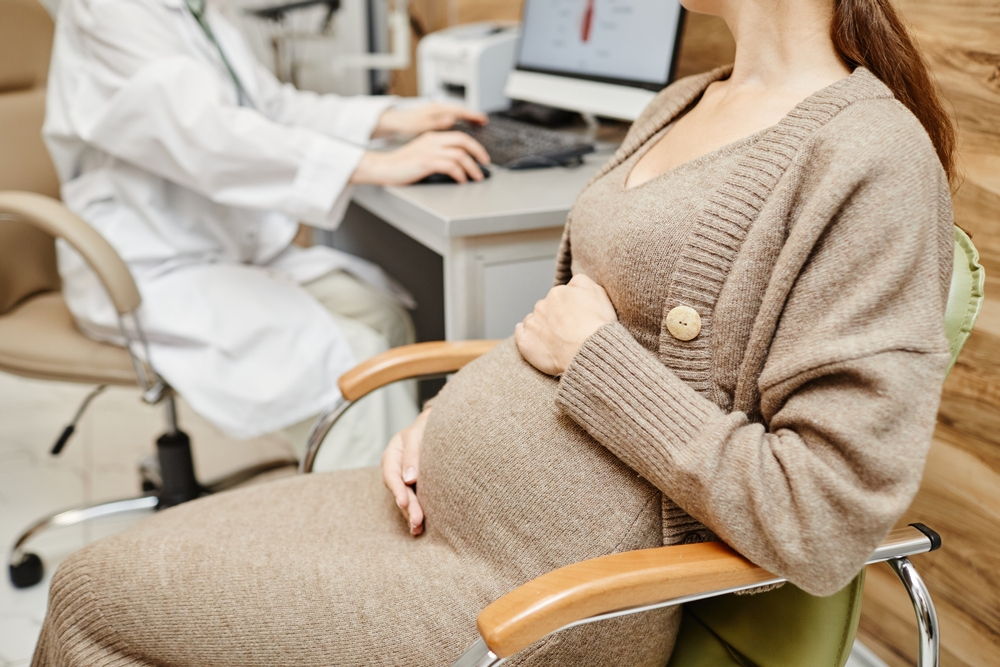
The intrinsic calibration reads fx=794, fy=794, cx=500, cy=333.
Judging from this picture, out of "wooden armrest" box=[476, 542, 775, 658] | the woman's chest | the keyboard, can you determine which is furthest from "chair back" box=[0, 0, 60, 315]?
"wooden armrest" box=[476, 542, 775, 658]

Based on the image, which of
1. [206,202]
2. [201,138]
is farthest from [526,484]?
[206,202]

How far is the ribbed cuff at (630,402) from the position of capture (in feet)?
2.23

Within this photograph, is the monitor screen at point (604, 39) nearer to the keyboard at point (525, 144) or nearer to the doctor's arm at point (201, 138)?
the keyboard at point (525, 144)

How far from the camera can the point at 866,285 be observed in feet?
1.98

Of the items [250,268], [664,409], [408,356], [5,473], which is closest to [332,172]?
[250,268]

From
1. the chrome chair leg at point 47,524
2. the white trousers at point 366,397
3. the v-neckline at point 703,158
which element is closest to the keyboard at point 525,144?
the white trousers at point 366,397

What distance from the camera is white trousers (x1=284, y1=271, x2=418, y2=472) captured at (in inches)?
59.5

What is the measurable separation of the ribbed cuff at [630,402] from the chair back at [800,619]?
246 mm

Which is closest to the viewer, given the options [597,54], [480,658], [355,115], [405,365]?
[480,658]

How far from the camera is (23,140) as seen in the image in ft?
5.34

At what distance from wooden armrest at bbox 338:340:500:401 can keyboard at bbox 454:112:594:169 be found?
0.44 m

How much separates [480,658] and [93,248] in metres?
1.01

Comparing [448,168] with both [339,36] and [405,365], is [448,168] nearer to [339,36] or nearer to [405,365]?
[405,365]

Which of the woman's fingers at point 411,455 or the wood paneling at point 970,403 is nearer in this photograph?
the woman's fingers at point 411,455
